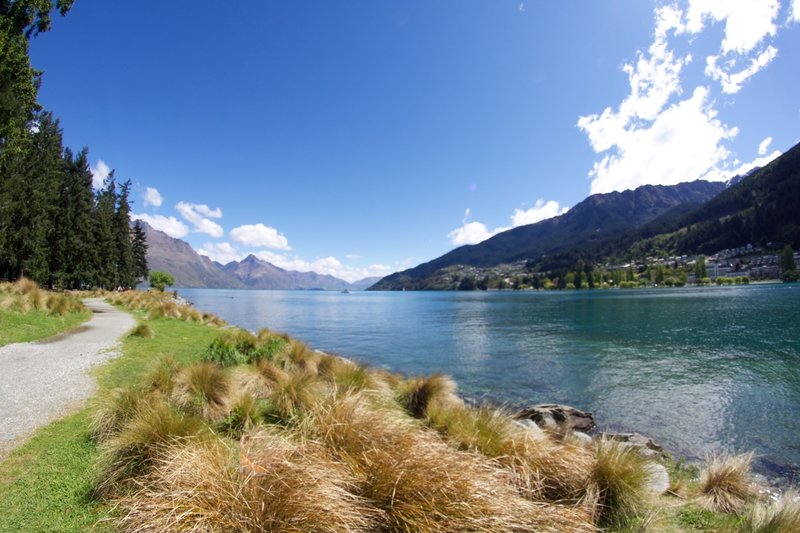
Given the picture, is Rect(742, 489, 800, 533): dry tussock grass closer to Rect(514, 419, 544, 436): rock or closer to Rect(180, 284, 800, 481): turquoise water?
Rect(514, 419, 544, 436): rock

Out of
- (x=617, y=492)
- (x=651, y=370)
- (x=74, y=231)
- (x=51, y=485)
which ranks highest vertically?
(x=74, y=231)

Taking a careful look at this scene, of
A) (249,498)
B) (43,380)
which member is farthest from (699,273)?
(43,380)

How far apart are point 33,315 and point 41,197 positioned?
26422 millimetres

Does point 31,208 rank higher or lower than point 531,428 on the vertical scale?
higher

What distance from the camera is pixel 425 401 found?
28.9ft

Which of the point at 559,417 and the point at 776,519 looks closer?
the point at 776,519

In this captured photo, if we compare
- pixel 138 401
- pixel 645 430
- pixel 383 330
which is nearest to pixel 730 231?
pixel 383 330

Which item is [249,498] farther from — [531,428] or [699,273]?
[699,273]

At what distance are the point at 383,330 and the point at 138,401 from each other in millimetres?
35092

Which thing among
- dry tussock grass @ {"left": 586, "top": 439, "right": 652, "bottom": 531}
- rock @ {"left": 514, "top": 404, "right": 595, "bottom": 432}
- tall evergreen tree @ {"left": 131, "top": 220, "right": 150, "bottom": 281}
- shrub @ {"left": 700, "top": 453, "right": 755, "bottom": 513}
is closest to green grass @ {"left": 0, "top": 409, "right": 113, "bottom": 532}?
dry tussock grass @ {"left": 586, "top": 439, "right": 652, "bottom": 531}

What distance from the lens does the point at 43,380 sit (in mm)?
8281

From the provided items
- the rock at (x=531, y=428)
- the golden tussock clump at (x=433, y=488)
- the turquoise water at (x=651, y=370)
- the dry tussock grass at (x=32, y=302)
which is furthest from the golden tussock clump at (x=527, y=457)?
the dry tussock grass at (x=32, y=302)

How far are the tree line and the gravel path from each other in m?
13.0

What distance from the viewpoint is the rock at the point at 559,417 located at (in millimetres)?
10812
